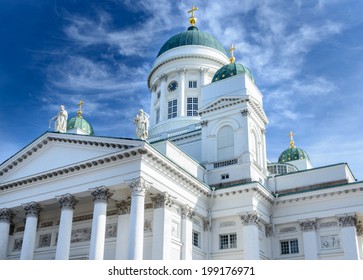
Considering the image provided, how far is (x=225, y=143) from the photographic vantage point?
33.4 m

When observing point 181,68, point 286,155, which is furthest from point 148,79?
point 286,155

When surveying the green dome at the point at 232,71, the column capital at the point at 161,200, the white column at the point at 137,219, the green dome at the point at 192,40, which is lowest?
the white column at the point at 137,219

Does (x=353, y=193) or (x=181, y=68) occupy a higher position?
(x=181, y=68)

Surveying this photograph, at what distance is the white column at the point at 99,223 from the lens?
2408 centimetres

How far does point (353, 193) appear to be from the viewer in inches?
1147

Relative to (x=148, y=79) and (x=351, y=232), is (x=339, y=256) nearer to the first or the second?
(x=351, y=232)

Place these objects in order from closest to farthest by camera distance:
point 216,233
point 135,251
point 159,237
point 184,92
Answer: point 135,251 < point 159,237 < point 216,233 < point 184,92

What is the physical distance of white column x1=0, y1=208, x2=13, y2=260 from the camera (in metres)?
29.4

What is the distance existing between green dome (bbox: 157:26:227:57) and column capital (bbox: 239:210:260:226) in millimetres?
22067

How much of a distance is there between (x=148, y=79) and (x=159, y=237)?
25807 mm

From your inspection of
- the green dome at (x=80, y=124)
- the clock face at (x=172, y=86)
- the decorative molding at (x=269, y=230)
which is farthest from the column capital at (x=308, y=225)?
the green dome at (x=80, y=124)

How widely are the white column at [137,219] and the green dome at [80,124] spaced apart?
25.7 metres

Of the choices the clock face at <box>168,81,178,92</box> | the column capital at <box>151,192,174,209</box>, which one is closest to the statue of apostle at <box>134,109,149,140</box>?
the column capital at <box>151,192,174,209</box>

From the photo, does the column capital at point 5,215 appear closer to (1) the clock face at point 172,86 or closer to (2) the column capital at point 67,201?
(2) the column capital at point 67,201
